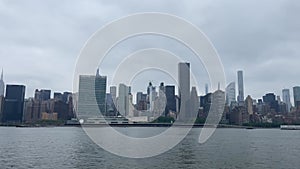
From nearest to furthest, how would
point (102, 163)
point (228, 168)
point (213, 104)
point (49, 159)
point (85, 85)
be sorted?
point (228, 168), point (102, 163), point (49, 159), point (85, 85), point (213, 104)

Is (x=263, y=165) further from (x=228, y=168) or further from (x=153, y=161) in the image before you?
(x=153, y=161)

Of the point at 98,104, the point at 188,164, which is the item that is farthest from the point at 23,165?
the point at 98,104

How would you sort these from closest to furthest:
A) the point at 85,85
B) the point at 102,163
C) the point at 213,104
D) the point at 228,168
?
the point at 228,168
the point at 102,163
the point at 85,85
the point at 213,104

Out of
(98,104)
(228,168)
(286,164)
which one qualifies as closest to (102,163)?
(228,168)

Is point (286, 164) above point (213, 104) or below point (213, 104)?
below

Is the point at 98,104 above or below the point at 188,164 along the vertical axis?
above

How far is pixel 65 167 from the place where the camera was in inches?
Answer: 1357

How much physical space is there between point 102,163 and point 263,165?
1865 cm

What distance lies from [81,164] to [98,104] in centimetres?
14992

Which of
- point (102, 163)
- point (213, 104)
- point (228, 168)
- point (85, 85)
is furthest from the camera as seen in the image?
point (213, 104)

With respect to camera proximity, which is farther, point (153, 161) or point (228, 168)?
point (153, 161)

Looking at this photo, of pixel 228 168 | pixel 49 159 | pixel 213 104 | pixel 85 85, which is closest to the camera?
pixel 228 168

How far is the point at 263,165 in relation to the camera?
37.4m

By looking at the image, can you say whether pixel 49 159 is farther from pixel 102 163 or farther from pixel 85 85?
pixel 85 85
